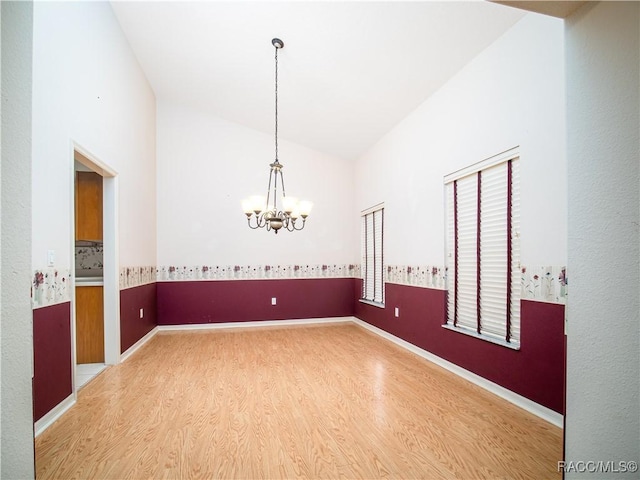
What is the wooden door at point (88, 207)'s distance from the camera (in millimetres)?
3771

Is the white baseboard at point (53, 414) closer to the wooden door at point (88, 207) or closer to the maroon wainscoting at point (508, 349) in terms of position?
the wooden door at point (88, 207)

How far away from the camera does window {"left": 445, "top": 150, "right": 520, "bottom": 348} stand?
9.06 ft

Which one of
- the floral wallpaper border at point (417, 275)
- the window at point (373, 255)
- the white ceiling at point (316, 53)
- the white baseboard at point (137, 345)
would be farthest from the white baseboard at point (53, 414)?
the window at point (373, 255)

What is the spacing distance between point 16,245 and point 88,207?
11.8 feet

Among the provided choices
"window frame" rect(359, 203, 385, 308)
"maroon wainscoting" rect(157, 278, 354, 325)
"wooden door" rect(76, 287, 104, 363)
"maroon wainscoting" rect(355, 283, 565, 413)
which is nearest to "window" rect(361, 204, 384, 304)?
"window frame" rect(359, 203, 385, 308)

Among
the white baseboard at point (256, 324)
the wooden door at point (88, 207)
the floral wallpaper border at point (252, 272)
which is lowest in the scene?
the white baseboard at point (256, 324)

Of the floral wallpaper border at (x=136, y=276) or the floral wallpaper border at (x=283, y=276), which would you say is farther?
the floral wallpaper border at (x=136, y=276)

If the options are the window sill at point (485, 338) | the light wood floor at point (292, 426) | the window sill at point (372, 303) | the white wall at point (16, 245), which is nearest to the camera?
the white wall at point (16, 245)

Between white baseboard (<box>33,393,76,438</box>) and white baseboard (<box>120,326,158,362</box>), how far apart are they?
3.71 ft

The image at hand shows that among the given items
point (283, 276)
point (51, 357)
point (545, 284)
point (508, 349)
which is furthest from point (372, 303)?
point (51, 357)

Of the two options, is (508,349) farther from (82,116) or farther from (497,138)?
(82,116)

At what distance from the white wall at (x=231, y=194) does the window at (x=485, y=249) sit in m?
2.74

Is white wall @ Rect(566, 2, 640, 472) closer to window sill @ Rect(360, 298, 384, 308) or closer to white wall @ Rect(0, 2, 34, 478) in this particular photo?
white wall @ Rect(0, 2, 34, 478)

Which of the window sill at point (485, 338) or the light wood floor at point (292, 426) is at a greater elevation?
the window sill at point (485, 338)
